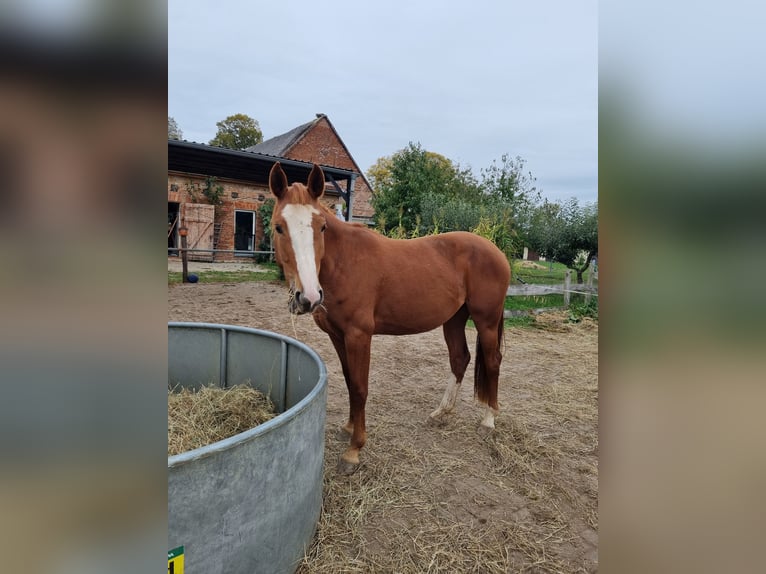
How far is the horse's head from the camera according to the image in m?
2.07

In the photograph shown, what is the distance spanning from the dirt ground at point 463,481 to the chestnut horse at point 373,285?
240mm

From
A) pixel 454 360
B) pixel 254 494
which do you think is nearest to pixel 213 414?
pixel 254 494

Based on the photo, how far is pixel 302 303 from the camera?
207 cm

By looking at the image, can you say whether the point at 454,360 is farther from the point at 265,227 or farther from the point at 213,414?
the point at 265,227

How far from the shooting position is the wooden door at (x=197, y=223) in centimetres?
1131

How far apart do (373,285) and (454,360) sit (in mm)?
1164

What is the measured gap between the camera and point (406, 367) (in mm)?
4852

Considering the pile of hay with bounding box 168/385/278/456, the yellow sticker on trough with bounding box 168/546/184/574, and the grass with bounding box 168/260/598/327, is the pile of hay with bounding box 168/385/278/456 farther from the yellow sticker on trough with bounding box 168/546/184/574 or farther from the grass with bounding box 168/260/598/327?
the grass with bounding box 168/260/598/327

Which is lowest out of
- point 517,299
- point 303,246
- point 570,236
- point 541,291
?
point 517,299
